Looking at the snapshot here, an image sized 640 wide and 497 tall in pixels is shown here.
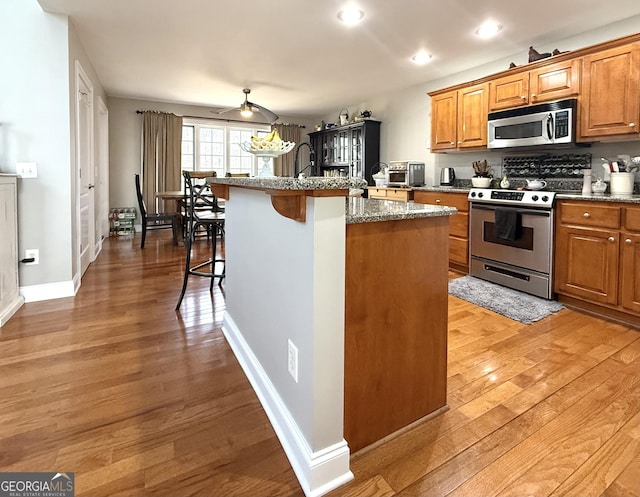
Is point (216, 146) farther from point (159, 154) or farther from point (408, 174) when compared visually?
point (408, 174)

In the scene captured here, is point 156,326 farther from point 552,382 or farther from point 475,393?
point 552,382

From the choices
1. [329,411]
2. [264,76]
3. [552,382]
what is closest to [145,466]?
[329,411]

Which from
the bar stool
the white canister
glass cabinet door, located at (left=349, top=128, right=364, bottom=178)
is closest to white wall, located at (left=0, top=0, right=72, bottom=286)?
the bar stool

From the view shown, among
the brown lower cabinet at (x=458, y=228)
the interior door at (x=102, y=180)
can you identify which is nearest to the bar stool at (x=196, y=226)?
the interior door at (x=102, y=180)

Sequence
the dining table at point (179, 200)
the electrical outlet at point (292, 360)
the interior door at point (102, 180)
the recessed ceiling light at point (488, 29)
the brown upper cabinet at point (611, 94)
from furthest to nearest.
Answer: the dining table at point (179, 200), the interior door at point (102, 180), the recessed ceiling light at point (488, 29), the brown upper cabinet at point (611, 94), the electrical outlet at point (292, 360)

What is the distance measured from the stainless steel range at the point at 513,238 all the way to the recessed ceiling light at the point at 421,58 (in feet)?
5.14

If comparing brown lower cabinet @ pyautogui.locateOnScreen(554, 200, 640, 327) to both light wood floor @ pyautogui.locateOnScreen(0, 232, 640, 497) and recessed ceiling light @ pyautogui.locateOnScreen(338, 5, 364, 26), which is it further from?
recessed ceiling light @ pyautogui.locateOnScreen(338, 5, 364, 26)

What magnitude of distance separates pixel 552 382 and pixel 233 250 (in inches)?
72.8

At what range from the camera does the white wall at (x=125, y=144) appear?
6.57m

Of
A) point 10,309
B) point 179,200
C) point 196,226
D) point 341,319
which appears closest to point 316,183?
point 341,319

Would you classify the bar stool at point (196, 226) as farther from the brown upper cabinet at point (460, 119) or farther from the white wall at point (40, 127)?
the brown upper cabinet at point (460, 119)

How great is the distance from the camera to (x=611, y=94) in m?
2.96

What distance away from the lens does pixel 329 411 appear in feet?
4.18

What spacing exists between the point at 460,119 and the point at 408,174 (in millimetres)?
962
